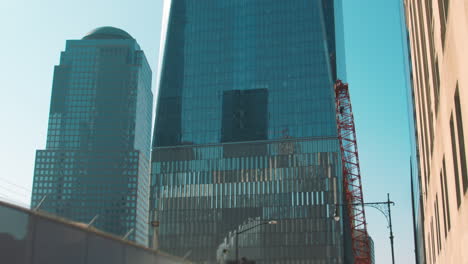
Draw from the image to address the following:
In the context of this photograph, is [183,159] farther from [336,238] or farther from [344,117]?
[344,117]

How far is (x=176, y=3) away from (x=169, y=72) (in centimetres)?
2033

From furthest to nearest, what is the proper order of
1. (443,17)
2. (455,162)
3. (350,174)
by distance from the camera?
(350,174)
(443,17)
(455,162)

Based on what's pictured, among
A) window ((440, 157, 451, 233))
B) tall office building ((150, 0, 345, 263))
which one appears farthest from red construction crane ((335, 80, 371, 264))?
window ((440, 157, 451, 233))

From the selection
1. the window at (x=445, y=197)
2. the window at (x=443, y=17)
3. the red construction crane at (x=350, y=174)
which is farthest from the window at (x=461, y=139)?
the red construction crane at (x=350, y=174)

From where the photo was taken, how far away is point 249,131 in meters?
154

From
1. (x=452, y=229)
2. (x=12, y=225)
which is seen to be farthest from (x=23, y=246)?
(x=452, y=229)

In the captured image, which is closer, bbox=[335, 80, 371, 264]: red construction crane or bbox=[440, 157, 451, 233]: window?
bbox=[440, 157, 451, 233]: window

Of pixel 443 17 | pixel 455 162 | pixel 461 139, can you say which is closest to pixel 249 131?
pixel 443 17

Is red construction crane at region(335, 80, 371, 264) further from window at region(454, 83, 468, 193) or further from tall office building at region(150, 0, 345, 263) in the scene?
window at region(454, 83, 468, 193)

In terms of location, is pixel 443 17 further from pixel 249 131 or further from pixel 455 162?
pixel 249 131

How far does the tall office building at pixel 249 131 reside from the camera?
481ft

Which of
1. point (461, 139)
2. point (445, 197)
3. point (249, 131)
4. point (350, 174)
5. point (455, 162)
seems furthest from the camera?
point (249, 131)

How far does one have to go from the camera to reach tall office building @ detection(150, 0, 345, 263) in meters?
147

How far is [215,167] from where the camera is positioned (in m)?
155
